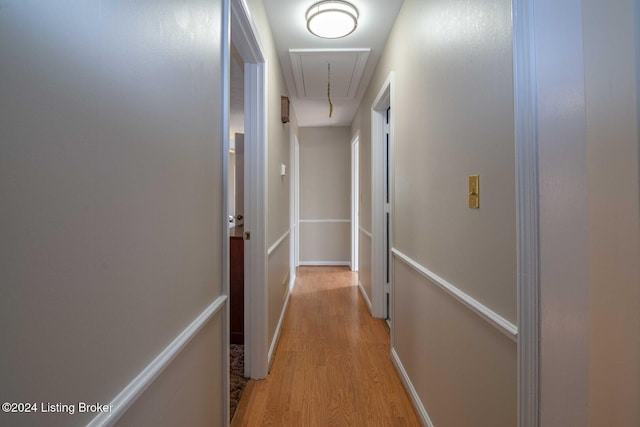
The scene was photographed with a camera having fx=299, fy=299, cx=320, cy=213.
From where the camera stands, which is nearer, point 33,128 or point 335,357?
point 33,128

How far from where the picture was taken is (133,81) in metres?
0.58

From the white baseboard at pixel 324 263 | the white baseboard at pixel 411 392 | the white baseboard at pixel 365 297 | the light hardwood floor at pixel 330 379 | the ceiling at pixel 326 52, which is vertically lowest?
the light hardwood floor at pixel 330 379

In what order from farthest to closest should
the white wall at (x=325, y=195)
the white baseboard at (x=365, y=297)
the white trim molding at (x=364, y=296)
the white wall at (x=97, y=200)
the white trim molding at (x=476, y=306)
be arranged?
1. the white wall at (x=325, y=195)
2. the white trim molding at (x=364, y=296)
3. the white baseboard at (x=365, y=297)
4. the white trim molding at (x=476, y=306)
5. the white wall at (x=97, y=200)

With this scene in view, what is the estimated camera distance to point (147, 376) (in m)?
0.61

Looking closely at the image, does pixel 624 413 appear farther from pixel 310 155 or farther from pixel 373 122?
pixel 310 155

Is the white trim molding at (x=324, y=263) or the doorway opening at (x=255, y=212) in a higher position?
the doorway opening at (x=255, y=212)

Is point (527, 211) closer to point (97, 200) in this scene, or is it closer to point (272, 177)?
point (97, 200)

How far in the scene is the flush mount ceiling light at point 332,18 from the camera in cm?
189

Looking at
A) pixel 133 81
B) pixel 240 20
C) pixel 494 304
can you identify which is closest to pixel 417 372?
pixel 494 304

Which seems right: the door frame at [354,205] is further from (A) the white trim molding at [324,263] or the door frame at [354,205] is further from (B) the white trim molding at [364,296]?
(B) the white trim molding at [364,296]

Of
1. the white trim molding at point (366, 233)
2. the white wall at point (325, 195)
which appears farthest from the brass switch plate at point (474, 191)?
the white wall at point (325, 195)

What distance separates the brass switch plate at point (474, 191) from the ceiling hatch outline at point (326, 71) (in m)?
1.91

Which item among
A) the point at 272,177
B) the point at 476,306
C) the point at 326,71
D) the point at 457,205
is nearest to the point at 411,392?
the point at 476,306

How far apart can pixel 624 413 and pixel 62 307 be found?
3.17ft
